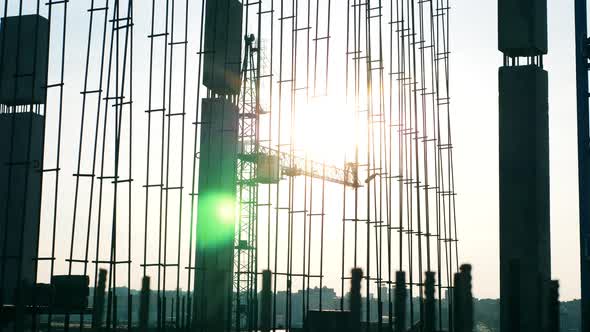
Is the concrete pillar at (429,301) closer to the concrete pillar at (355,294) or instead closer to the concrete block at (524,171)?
the concrete pillar at (355,294)

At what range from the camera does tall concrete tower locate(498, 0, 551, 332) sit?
69.7 feet

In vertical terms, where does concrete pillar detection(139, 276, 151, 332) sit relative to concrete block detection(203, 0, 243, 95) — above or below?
below

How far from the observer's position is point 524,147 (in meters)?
21.6

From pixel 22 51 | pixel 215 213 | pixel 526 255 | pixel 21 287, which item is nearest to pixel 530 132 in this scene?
pixel 526 255

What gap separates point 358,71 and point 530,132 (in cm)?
453

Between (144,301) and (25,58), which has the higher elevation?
(25,58)

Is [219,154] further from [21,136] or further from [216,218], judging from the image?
[21,136]

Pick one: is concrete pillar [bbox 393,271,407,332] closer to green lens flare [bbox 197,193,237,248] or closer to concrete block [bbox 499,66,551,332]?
concrete block [bbox 499,66,551,332]

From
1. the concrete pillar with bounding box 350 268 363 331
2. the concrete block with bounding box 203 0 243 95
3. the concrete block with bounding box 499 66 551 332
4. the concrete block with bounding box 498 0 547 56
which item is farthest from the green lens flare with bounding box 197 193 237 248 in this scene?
the concrete pillar with bounding box 350 268 363 331

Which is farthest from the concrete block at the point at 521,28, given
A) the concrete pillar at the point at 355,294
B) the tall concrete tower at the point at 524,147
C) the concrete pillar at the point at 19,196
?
the concrete pillar at the point at 19,196

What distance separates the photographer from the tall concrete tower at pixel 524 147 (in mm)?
21234

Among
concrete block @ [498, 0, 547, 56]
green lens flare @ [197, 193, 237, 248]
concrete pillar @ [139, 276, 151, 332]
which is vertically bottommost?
concrete pillar @ [139, 276, 151, 332]

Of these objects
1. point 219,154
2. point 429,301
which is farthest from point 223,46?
point 429,301

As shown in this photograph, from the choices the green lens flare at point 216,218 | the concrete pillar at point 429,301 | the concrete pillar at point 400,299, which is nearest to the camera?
the concrete pillar at point 400,299
